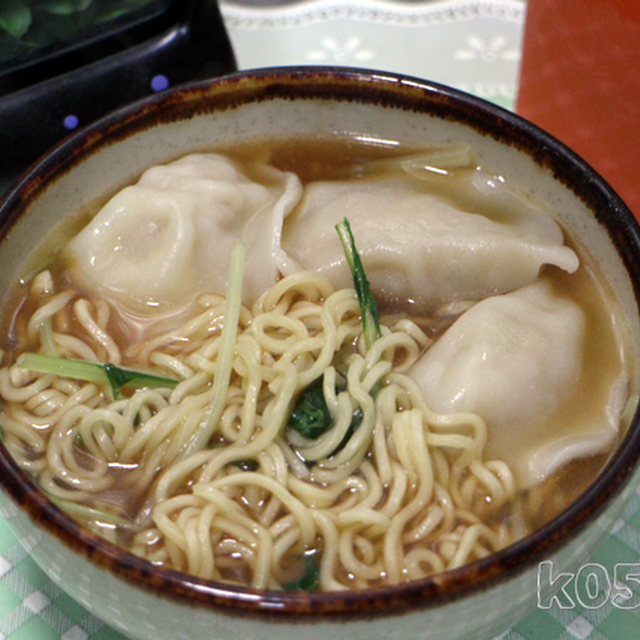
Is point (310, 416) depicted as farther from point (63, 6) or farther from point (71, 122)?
point (63, 6)

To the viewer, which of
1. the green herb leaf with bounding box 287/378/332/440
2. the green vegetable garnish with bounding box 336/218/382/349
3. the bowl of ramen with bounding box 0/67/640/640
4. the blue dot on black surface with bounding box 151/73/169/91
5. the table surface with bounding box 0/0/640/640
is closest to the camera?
the bowl of ramen with bounding box 0/67/640/640

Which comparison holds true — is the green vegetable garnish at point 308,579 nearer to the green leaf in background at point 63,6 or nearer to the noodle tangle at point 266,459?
the noodle tangle at point 266,459

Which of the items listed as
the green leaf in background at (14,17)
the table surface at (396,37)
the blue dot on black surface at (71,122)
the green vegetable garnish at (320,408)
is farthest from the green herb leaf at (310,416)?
the table surface at (396,37)

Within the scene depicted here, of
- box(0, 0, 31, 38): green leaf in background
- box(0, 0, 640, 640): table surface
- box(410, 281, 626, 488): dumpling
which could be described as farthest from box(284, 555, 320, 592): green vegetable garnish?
box(0, 0, 640, 640): table surface

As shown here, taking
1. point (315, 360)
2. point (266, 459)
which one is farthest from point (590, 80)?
point (266, 459)

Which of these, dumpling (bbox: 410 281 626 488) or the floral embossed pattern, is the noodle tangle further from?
the floral embossed pattern

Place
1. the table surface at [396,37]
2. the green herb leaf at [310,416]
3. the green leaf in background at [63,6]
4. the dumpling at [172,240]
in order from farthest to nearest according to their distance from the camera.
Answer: the table surface at [396,37] → the green leaf in background at [63,6] → the dumpling at [172,240] → the green herb leaf at [310,416]

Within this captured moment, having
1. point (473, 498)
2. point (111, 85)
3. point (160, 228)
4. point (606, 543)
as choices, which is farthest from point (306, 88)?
point (606, 543)
